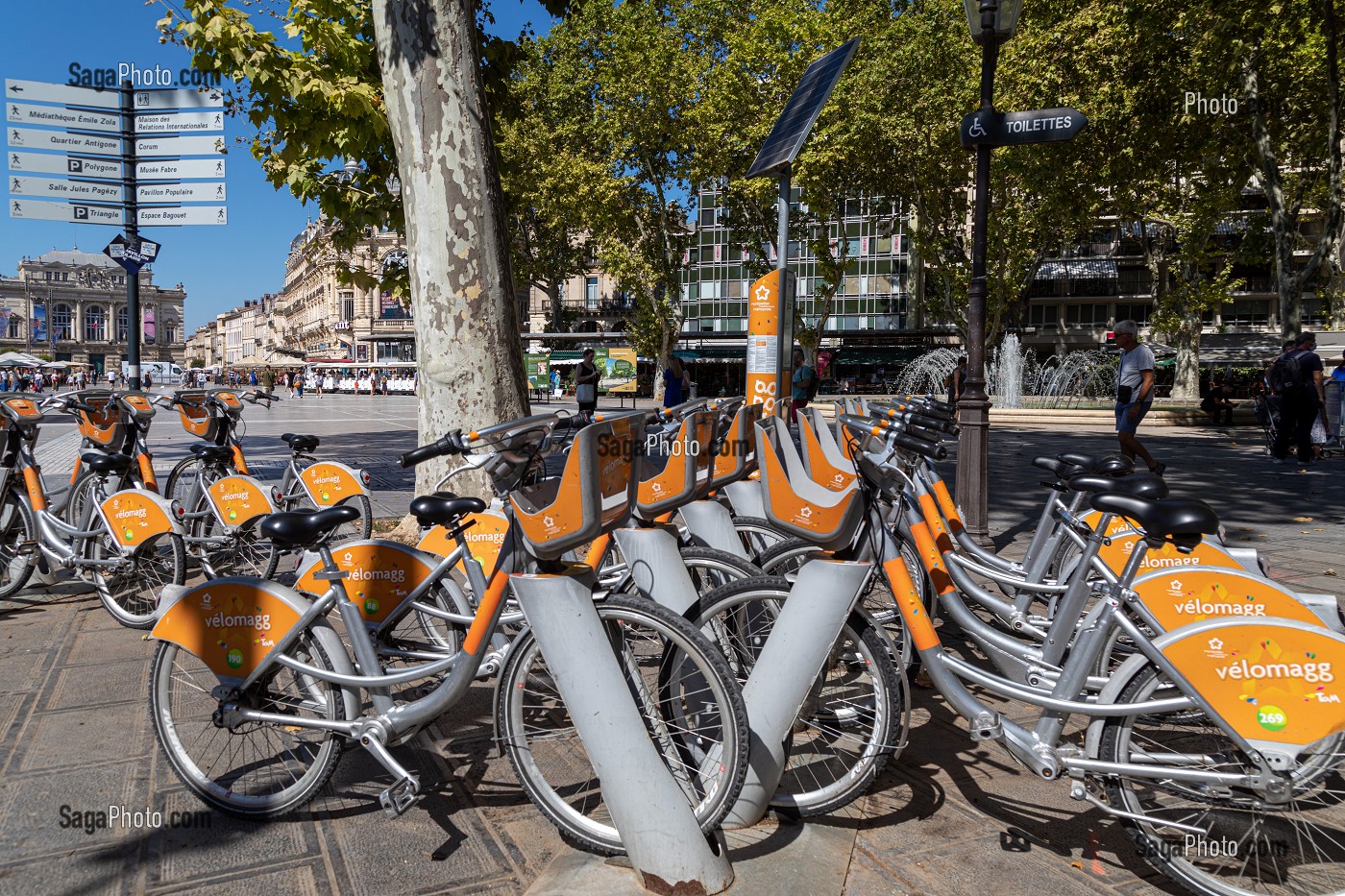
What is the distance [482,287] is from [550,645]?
13.9 feet

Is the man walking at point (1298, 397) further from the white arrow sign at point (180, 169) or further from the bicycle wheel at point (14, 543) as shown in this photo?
the bicycle wheel at point (14, 543)

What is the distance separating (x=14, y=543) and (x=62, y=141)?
186 inches

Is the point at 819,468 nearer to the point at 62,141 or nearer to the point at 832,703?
the point at 832,703

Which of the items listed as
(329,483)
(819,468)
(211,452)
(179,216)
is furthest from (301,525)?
(179,216)

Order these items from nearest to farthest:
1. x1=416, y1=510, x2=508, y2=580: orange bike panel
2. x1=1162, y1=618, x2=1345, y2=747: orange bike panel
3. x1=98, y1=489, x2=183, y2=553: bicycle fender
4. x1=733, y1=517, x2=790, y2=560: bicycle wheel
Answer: x1=1162, y1=618, x2=1345, y2=747: orange bike panel < x1=416, y1=510, x2=508, y2=580: orange bike panel < x1=733, y1=517, x2=790, y2=560: bicycle wheel < x1=98, y1=489, x2=183, y2=553: bicycle fender

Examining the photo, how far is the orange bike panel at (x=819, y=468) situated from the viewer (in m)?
2.99

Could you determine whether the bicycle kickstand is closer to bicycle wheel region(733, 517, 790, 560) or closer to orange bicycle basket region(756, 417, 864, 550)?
orange bicycle basket region(756, 417, 864, 550)

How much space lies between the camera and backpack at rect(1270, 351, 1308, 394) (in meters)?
12.4

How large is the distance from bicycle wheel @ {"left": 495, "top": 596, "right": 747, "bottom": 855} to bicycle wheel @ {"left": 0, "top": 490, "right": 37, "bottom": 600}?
4173 mm

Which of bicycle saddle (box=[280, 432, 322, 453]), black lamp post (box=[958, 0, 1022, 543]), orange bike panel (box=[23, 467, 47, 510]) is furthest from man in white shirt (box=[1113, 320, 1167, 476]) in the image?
orange bike panel (box=[23, 467, 47, 510])

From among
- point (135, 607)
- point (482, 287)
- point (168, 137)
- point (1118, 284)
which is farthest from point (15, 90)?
point (1118, 284)

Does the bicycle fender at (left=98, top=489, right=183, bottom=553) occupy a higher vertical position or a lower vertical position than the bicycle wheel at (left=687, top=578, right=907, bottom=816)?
higher

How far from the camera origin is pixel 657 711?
8.63ft

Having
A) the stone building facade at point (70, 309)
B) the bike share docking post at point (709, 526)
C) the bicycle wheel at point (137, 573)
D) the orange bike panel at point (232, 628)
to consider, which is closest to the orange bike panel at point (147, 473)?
the bicycle wheel at point (137, 573)
